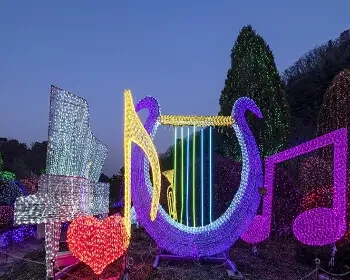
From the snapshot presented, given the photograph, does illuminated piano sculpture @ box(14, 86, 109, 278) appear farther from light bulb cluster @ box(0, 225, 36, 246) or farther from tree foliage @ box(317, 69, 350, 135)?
tree foliage @ box(317, 69, 350, 135)

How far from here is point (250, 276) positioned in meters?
7.82

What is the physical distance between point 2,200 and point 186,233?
380 inches

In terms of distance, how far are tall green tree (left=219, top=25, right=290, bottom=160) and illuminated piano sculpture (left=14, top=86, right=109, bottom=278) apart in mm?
9072

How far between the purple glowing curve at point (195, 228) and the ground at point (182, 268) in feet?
1.39

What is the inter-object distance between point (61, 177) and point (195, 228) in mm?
2926

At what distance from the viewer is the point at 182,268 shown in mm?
8102

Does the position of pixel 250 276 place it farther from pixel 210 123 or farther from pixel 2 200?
pixel 2 200

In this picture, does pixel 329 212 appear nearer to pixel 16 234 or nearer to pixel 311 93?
pixel 16 234

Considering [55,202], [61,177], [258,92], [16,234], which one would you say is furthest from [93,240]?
[258,92]

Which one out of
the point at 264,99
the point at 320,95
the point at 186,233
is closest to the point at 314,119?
the point at 320,95

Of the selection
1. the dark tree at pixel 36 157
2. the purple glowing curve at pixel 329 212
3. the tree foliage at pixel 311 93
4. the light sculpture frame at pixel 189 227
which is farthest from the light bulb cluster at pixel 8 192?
the dark tree at pixel 36 157

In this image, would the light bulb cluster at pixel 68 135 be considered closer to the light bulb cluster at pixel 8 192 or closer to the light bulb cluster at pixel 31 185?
the light bulb cluster at pixel 8 192

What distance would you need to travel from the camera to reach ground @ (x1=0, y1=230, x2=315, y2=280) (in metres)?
7.68

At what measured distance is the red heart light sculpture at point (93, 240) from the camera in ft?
21.5
